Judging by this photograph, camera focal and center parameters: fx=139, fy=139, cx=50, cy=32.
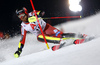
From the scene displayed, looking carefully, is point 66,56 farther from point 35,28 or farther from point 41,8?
point 41,8

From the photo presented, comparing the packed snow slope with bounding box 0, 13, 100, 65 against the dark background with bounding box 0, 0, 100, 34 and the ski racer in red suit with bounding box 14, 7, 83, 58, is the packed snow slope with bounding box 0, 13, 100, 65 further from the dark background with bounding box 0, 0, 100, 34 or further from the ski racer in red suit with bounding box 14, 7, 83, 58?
the dark background with bounding box 0, 0, 100, 34

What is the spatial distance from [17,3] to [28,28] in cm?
74

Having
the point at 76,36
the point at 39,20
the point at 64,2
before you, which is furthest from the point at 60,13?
the point at 76,36

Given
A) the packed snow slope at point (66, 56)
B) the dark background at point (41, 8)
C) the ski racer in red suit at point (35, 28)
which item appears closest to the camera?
the packed snow slope at point (66, 56)

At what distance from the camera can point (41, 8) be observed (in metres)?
2.99

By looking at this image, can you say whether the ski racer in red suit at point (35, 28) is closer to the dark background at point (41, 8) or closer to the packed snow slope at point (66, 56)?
the packed snow slope at point (66, 56)

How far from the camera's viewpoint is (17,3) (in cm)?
294

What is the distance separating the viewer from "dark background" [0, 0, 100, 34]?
299 centimetres

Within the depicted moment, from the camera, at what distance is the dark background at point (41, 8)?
2985 mm

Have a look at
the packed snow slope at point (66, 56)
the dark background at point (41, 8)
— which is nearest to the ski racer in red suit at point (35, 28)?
the packed snow slope at point (66, 56)

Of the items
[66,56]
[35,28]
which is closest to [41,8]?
[35,28]

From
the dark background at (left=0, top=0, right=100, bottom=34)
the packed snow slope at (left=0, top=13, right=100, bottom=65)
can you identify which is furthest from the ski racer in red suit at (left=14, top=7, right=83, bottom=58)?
the dark background at (left=0, top=0, right=100, bottom=34)

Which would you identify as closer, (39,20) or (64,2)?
(39,20)

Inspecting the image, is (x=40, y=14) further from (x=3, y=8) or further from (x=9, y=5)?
(x=3, y=8)
